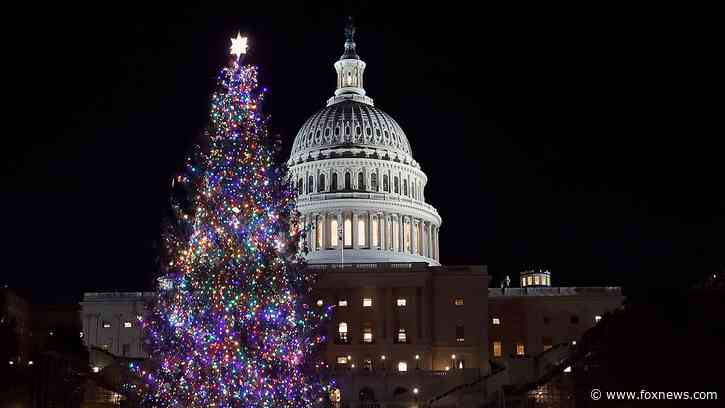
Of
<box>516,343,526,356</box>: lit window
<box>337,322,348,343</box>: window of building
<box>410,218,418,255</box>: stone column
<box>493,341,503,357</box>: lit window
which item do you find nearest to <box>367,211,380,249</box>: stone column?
<box>410,218,418,255</box>: stone column

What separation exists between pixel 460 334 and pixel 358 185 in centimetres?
3022

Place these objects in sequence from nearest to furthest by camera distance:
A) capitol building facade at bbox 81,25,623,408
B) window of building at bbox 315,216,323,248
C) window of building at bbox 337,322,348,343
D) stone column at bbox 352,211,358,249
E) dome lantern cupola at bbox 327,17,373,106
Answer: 1. capitol building facade at bbox 81,25,623,408
2. window of building at bbox 337,322,348,343
3. stone column at bbox 352,211,358,249
4. window of building at bbox 315,216,323,248
5. dome lantern cupola at bbox 327,17,373,106

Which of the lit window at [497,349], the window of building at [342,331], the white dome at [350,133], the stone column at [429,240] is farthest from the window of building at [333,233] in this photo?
the window of building at [342,331]

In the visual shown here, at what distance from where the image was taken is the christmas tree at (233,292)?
1483 inches

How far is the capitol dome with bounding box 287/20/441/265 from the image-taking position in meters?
117

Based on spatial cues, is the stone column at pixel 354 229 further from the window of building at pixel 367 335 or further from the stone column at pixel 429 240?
the window of building at pixel 367 335

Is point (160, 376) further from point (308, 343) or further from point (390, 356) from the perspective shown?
point (390, 356)

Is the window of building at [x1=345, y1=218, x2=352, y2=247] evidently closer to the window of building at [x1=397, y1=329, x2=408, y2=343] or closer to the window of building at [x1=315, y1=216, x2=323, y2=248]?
the window of building at [x1=315, y1=216, x2=323, y2=248]

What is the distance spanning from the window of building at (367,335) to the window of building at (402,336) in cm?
239

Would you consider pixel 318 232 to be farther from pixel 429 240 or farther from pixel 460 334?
pixel 460 334

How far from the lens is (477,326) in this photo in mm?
96750

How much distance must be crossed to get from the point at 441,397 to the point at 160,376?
120ft

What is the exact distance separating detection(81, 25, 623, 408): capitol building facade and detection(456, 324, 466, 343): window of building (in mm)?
101

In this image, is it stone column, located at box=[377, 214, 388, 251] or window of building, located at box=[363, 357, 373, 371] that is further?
stone column, located at box=[377, 214, 388, 251]
